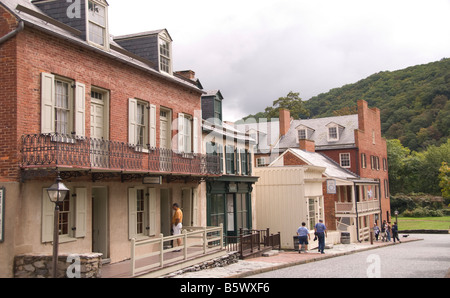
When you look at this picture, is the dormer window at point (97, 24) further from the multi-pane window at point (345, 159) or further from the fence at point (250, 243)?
the multi-pane window at point (345, 159)

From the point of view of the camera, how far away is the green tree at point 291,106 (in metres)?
71.8

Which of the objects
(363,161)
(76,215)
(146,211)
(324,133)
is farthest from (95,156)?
(324,133)

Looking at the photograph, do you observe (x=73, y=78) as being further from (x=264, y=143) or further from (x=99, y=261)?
(x=264, y=143)

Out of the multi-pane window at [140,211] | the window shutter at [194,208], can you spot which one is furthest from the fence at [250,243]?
the multi-pane window at [140,211]

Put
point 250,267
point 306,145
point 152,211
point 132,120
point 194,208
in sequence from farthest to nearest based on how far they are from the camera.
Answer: point 306,145 → point 194,208 → point 152,211 → point 250,267 → point 132,120

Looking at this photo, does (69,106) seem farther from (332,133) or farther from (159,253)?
(332,133)

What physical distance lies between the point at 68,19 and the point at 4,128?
4.66 m

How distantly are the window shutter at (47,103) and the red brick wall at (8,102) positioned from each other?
82cm

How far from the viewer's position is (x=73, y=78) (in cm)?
1380

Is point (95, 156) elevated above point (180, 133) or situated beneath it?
situated beneath

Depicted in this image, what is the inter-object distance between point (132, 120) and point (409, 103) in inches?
3370

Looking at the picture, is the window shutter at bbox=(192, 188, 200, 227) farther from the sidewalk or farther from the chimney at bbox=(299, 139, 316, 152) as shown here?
the chimney at bbox=(299, 139, 316, 152)

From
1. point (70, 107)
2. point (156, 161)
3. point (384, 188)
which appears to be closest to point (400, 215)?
point (384, 188)

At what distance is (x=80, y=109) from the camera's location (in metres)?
13.9
